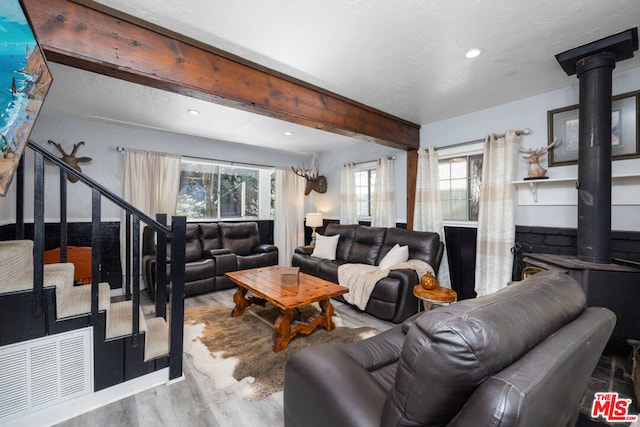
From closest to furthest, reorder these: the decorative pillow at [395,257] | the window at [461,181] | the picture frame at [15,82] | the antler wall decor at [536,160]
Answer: the picture frame at [15,82] → the antler wall decor at [536,160] → the decorative pillow at [395,257] → the window at [461,181]

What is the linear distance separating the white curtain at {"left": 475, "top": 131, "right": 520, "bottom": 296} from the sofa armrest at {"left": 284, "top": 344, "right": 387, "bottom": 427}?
259cm

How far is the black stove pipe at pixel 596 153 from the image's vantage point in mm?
2047

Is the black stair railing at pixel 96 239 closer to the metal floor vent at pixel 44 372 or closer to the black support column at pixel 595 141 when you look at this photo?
the metal floor vent at pixel 44 372

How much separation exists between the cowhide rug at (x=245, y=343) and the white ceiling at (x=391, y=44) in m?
2.39

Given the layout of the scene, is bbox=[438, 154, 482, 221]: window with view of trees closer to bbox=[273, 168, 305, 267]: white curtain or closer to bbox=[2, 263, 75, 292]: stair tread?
bbox=[273, 168, 305, 267]: white curtain

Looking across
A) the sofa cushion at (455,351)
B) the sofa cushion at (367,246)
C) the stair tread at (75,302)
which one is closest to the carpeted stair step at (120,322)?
the stair tread at (75,302)

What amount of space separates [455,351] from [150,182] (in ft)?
15.0

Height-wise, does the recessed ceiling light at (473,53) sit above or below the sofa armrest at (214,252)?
above

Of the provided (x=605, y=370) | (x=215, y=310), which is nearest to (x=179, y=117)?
(x=215, y=310)

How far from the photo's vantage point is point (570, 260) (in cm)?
220

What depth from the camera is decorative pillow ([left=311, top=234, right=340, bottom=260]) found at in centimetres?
412

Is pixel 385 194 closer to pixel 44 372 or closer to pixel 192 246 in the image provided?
pixel 192 246

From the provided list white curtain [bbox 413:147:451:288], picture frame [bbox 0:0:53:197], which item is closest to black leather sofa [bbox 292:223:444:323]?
white curtain [bbox 413:147:451:288]

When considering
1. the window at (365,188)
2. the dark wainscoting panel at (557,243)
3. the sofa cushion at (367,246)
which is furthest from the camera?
the window at (365,188)
